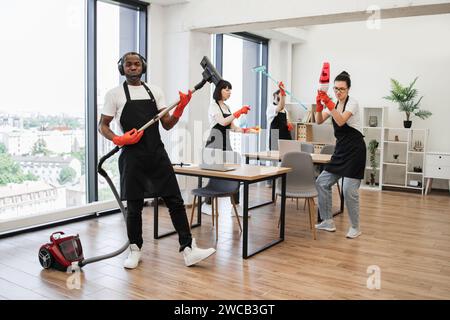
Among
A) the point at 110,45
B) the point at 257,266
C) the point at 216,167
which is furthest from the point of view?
the point at 110,45

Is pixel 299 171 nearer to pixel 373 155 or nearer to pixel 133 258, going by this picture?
pixel 133 258

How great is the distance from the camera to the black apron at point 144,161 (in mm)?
3363

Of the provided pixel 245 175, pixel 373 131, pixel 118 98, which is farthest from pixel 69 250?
pixel 373 131

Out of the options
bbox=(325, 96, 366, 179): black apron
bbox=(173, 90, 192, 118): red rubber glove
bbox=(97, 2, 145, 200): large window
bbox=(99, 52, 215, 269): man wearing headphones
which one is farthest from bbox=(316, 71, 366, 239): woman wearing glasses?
bbox=(97, 2, 145, 200): large window

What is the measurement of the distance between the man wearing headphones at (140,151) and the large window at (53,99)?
1533 mm

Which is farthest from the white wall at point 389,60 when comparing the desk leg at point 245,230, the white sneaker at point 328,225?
the desk leg at point 245,230

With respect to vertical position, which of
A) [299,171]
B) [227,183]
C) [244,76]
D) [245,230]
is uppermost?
[244,76]

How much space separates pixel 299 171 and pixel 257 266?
1.26 m

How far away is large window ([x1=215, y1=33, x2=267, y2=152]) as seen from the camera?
7.34 m

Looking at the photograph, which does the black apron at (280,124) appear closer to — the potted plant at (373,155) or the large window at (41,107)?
the potted plant at (373,155)

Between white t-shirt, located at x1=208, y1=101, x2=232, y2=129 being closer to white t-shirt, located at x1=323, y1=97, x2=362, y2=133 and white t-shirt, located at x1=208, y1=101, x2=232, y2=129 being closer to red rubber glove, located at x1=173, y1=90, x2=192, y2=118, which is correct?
white t-shirt, located at x1=323, y1=97, x2=362, y2=133

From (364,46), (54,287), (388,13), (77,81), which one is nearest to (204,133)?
(77,81)

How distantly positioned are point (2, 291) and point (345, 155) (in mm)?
2977

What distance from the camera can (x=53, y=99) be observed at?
482 centimetres
